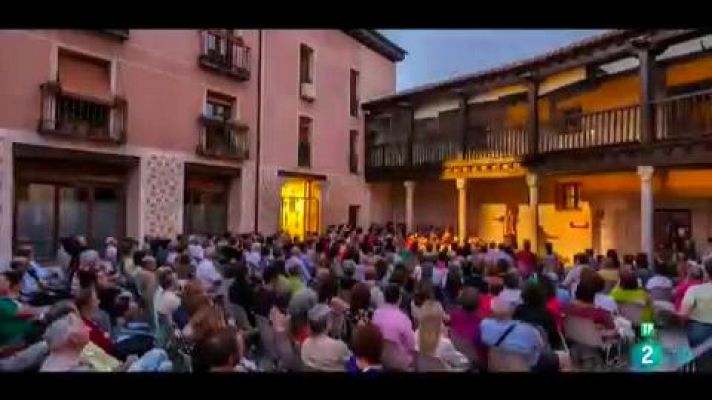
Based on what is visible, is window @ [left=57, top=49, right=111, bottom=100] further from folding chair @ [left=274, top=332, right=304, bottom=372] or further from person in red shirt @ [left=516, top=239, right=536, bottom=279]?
folding chair @ [left=274, top=332, right=304, bottom=372]

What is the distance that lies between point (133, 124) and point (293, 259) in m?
5.90

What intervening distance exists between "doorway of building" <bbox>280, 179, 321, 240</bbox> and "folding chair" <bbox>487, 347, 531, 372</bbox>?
13.0 meters

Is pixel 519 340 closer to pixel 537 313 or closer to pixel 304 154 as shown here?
pixel 537 313

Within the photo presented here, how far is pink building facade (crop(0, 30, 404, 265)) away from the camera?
996 cm

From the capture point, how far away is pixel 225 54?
14656 millimetres

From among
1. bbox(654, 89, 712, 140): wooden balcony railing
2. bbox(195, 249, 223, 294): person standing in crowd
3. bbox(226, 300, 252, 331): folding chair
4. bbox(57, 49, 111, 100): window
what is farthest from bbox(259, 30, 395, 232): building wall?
bbox(226, 300, 252, 331): folding chair

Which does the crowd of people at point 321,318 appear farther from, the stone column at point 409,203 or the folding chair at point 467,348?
the stone column at point 409,203

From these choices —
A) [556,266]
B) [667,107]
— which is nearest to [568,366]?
[556,266]

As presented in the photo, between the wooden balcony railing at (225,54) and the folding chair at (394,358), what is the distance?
35.7 ft

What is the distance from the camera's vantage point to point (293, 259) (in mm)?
7633

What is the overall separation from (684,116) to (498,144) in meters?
5.31

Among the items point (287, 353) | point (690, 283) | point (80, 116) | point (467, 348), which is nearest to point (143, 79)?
point (80, 116)

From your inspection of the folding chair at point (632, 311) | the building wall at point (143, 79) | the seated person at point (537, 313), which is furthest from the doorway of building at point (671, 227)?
the seated person at point (537, 313)
